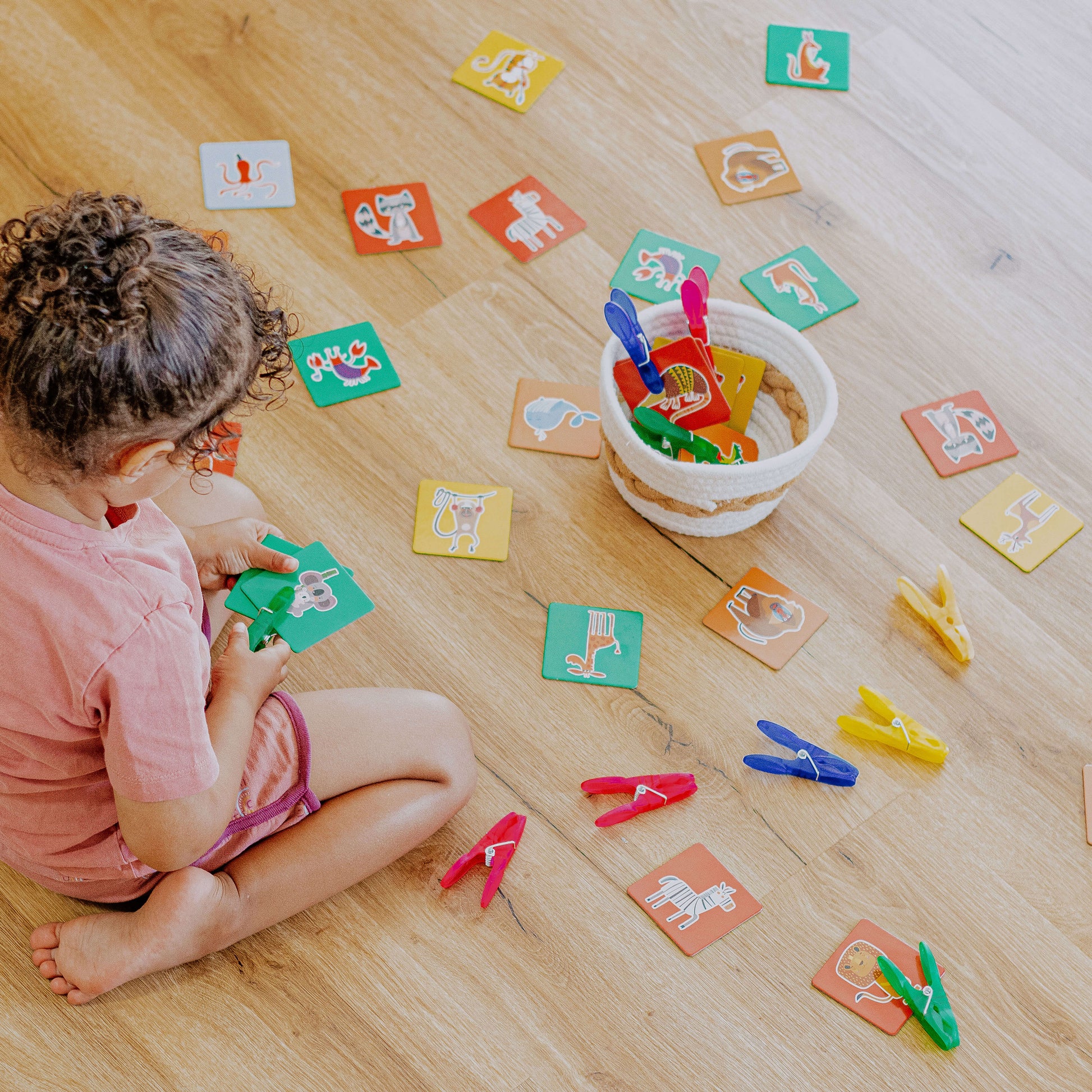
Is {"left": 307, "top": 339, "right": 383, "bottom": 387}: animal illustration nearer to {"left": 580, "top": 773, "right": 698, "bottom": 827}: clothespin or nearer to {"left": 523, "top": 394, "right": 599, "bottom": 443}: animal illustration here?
{"left": 523, "top": 394, "right": 599, "bottom": 443}: animal illustration

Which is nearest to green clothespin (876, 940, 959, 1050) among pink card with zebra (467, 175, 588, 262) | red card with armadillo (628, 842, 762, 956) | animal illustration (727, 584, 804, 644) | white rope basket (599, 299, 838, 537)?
red card with armadillo (628, 842, 762, 956)

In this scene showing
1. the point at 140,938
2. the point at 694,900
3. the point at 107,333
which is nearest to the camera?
the point at 107,333

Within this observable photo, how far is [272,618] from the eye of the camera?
115 cm

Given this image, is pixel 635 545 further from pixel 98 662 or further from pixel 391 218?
pixel 98 662

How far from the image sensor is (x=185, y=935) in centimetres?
95

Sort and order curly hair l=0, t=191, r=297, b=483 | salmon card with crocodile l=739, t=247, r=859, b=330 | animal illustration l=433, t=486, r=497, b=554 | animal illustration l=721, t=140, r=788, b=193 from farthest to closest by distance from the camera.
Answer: animal illustration l=721, t=140, r=788, b=193, salmon card with crocodile l=739, t=247, r=859, b=330, animal illustration l=433, t=486, r=497, b=554, curly hair l=0, t=191, r=297, b=483

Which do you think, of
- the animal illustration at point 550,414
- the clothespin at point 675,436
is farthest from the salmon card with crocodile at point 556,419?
the clothespin at point 675,436

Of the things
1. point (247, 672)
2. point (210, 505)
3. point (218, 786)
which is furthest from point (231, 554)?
point (218, 786)

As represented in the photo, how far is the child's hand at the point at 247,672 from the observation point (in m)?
0.95

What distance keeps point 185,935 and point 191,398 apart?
0.50 m

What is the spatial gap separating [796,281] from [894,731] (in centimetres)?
61

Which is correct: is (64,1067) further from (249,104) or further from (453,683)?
(249,104)

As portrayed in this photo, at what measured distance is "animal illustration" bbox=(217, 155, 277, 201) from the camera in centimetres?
148

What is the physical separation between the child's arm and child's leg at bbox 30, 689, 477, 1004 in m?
0.07
